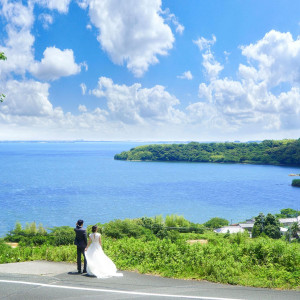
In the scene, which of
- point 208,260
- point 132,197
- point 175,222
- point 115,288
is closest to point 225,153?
point 132,197

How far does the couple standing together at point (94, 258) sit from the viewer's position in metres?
7.09

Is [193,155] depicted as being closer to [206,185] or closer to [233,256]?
[206,185]

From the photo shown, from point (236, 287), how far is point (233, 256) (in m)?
1.63

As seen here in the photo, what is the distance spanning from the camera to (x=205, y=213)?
64625 mm

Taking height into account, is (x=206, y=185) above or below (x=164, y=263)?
below

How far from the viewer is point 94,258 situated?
7.23m

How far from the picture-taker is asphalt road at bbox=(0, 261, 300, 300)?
5.71 m

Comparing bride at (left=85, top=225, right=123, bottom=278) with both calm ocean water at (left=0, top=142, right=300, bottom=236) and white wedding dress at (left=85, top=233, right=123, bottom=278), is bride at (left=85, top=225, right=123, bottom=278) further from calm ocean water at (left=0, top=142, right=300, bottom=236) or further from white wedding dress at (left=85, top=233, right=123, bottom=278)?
calm ocean water at (left=0, top=142, right=300, bottom=236)

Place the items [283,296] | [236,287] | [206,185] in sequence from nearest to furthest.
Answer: [283,296] < [236,287] < [206,185]

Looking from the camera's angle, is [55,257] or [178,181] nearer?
[55,257]

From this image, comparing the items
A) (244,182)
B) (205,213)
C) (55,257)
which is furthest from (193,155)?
(55,257)

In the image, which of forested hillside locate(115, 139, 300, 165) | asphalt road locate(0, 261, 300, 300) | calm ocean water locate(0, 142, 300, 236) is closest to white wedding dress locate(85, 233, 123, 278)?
asphalt road locate(0, 261, 300, 300)

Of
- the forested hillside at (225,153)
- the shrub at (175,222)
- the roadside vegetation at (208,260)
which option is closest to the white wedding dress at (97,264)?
the roadside vegetation at (208,260)

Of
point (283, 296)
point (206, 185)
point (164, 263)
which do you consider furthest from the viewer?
point (206, 185)
